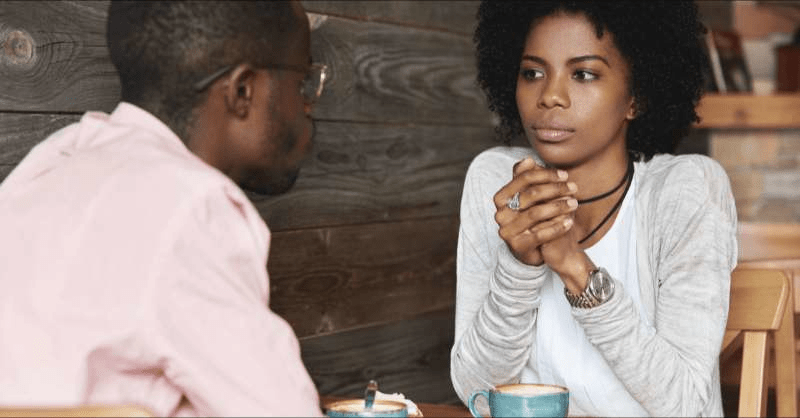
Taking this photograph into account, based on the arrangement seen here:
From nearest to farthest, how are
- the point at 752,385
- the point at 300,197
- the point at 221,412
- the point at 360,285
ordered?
1. the point at 221,412
2. the point at 752,385
3. the point at 300,197
4. the point at 360,285

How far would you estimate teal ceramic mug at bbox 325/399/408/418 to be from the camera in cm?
109

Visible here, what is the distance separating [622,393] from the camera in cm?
173

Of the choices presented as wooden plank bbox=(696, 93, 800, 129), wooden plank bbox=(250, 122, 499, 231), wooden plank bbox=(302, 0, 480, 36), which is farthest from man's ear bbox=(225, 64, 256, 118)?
wooden plank bbox=(696, 93, 800, 129)

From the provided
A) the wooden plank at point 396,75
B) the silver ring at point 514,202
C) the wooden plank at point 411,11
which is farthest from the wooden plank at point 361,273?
the silver ring at point 514,202

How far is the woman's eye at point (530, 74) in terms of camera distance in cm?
179

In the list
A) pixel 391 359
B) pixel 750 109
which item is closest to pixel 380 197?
pixel 391 359

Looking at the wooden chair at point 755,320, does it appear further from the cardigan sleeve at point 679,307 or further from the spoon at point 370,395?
the spoon at point 370,395

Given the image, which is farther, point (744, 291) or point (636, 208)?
point (636, 208)

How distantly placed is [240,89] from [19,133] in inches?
26.9

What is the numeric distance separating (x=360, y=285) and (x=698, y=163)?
2.89 ft

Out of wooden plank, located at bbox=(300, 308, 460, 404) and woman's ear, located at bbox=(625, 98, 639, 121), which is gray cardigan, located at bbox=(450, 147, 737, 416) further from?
wooden plank, located at bbox=(300, 308, 460, 404)

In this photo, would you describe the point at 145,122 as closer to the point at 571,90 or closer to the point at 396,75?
the point at 571,90

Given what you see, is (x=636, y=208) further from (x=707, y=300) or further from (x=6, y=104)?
(x=6, y=104)

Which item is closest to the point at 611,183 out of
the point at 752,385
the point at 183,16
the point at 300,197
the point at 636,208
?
the point at 636,208
